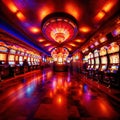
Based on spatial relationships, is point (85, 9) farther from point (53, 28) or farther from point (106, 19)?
point (53, 28)

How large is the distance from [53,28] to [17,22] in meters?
2.37

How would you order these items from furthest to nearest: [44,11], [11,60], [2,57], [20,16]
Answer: [11,60] → [2,57] → [20,16] → [44,11]

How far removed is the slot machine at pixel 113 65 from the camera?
16.5ft

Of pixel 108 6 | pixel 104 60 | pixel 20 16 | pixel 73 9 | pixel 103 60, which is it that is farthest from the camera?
pixel 103 60

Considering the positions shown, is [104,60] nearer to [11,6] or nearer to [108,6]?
[108,6]

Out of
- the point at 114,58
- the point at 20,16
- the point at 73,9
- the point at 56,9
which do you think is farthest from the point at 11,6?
the point at 114,58

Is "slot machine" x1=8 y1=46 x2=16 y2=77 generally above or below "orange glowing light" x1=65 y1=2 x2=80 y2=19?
below

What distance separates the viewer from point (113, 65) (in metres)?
6.15

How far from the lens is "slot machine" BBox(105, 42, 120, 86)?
16.5 feet

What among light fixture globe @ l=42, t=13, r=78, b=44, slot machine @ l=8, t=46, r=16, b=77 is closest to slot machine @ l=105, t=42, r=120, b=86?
light fixture globe @ l=42, t=13, r=78, b=44

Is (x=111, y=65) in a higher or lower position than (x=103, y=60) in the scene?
lower

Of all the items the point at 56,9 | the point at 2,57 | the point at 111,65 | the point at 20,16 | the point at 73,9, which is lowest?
the point at 111,65

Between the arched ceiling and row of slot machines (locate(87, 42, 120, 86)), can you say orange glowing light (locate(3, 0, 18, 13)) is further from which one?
row of slot machines (locate(87, 42, 120, 86))

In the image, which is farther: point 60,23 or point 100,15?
point 60,23
